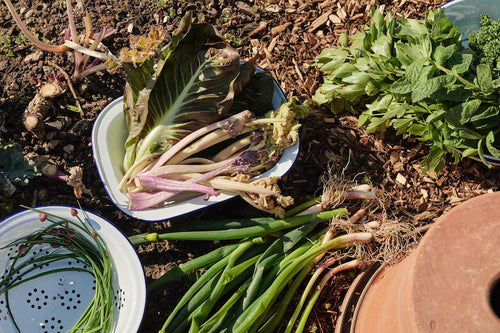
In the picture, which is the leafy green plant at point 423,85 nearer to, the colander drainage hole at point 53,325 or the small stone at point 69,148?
the small stone at point 69,148

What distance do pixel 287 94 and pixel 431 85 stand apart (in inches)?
37.0

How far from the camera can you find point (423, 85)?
2.41 m

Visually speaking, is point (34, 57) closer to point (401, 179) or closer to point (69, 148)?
point (69, 148)

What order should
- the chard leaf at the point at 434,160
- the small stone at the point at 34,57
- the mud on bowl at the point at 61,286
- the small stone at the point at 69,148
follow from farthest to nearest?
the small stone at the point at 34,57 < the small stone at the point at 69,148 < the chard leaf at the point at 434,160 < the mud on bowl at the point at 61,286

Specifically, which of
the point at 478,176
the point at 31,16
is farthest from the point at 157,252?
the point at 478,176

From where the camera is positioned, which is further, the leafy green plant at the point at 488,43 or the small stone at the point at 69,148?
the small stone at the point at 69,148

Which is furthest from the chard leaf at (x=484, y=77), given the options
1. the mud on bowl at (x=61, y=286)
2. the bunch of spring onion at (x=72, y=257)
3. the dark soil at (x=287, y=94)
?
the bunch of spring onion at (x=72, y=257)

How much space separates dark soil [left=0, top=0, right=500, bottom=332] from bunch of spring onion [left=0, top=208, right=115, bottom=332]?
0.32 meters

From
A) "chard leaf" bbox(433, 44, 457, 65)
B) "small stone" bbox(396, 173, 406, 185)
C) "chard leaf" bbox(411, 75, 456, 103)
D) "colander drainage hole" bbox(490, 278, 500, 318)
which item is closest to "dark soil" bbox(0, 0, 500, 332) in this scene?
"small stone" bbox(396, 173, 406, 185)

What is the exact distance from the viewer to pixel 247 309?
238 centimetres

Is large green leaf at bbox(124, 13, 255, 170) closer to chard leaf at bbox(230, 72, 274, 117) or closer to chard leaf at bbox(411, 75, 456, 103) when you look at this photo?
chard leaf at bbox(230, 72, 274, 117)

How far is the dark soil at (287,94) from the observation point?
2.82 meters

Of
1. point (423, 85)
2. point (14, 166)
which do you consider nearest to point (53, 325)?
point (14, 166)

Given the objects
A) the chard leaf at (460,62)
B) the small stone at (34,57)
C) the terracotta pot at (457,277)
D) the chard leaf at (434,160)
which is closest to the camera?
the terracotta pot at (457,277)
